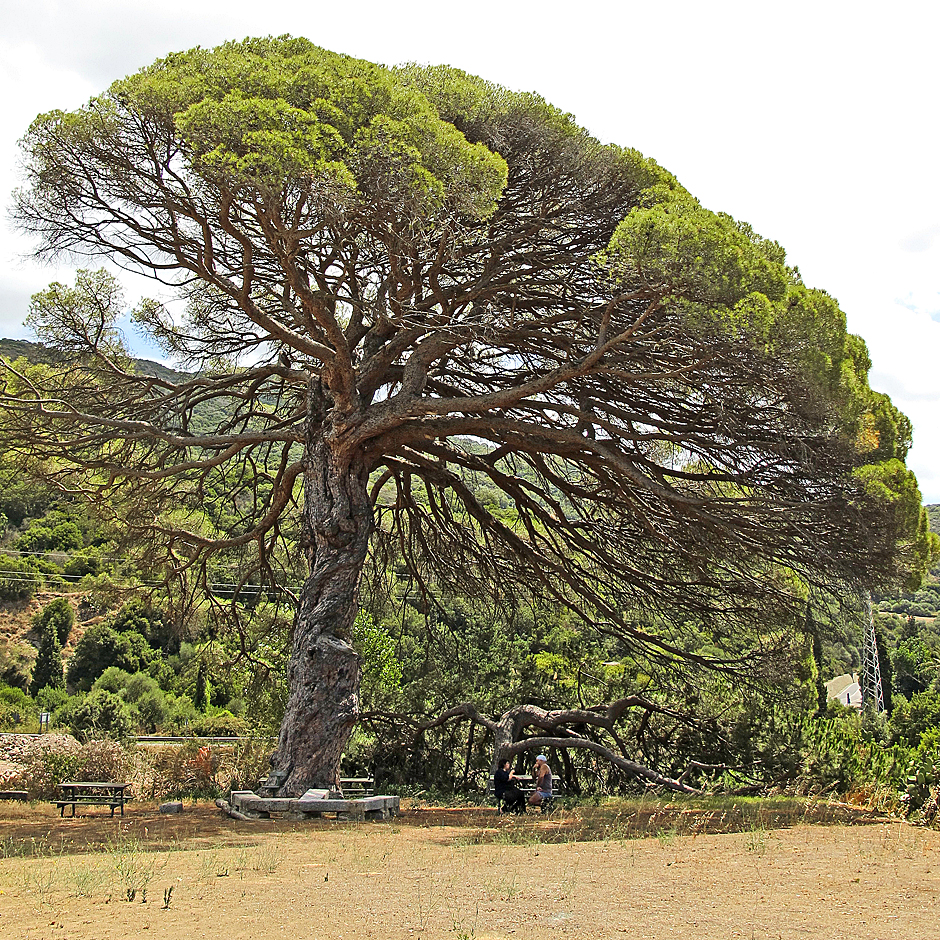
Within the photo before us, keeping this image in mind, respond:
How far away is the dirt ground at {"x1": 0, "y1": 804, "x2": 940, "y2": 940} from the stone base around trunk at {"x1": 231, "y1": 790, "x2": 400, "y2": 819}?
39 cm

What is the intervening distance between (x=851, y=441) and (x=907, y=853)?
4.09m

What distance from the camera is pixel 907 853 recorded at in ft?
22.0

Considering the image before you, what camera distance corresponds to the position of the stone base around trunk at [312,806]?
8859mm

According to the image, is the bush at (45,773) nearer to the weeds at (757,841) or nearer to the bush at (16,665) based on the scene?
the weeds at (757,841)

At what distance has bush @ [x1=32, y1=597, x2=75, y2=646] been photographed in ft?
138

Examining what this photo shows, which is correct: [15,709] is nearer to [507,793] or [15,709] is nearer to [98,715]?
[98,715]

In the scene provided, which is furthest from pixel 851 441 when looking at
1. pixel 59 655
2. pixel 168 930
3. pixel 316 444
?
pixel 59 655

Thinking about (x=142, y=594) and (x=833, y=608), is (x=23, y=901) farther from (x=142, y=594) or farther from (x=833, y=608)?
(x=833, y=608)

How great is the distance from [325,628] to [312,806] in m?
2.05

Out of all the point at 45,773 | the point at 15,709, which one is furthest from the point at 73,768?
the point at 15,709

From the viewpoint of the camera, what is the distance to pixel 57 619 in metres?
42.2

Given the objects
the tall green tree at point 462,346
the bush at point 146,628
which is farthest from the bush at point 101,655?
the tall green tree at point 462,346

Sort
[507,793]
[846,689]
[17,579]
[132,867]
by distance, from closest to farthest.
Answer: [132,867]
[507,793]
[17,579]
[846,689]

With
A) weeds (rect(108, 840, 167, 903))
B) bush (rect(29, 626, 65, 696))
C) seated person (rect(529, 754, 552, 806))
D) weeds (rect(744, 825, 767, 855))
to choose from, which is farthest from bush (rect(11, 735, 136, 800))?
bush (rect(29, 626, 65, 696))
